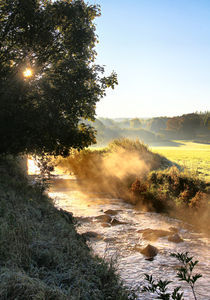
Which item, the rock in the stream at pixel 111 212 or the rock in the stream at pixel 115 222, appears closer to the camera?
the rock in the stream at pixel 115 222

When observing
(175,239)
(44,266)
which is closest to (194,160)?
(175,239)

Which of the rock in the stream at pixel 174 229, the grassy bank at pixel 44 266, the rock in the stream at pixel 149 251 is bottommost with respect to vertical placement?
the rock in the stream at pixel 174 229

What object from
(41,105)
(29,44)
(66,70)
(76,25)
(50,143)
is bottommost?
(50,143)

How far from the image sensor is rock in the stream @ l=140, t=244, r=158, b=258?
8.55 meters

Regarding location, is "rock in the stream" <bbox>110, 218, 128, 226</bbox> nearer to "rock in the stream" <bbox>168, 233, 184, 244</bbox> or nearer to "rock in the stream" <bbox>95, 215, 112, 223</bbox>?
"rock in the stream" <bbox>95, 215, 112, 223</bbox>

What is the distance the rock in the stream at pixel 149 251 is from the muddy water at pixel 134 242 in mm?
144

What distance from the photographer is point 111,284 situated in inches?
220

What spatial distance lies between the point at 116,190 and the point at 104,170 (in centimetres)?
321

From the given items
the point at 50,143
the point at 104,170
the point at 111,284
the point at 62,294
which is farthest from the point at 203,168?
the point at 62,294

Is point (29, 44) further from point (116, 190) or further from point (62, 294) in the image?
point (116, 190)

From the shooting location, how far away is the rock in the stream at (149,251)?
855 cm

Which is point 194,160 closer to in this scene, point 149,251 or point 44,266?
point 149,251

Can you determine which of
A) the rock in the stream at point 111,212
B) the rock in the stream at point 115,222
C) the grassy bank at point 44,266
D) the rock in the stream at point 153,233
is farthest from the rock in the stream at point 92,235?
the rock in the stream at point 111,212

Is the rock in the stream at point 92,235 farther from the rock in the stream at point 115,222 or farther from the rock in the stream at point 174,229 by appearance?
the rock in the stream at point 174,229
